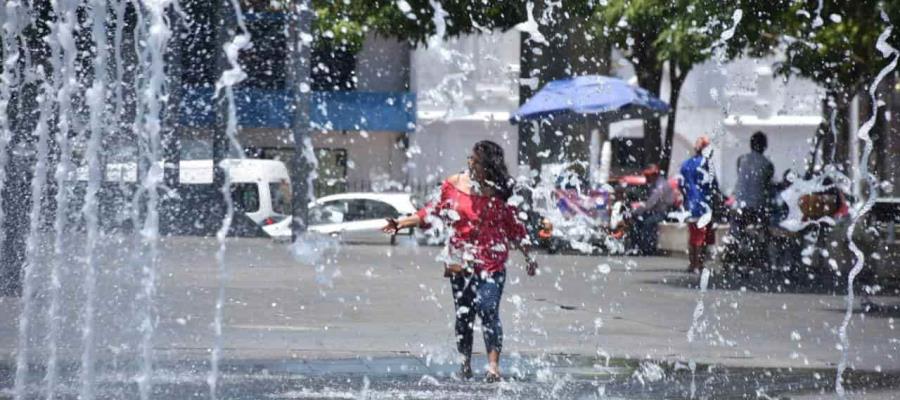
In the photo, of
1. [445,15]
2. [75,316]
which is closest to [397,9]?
[445,15]

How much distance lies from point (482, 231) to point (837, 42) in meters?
13.4

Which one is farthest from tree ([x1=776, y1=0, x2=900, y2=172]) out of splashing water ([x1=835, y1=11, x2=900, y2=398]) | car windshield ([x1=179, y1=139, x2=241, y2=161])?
car windshield ([x1=179, y1=139, x2=241, y2=161])

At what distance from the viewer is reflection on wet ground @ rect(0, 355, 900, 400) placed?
8.59 meters

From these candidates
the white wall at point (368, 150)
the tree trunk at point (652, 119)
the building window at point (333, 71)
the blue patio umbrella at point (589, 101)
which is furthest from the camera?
the white wall at point (368, 150)

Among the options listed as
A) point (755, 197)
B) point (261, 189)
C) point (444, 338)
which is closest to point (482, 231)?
point (444, 338)

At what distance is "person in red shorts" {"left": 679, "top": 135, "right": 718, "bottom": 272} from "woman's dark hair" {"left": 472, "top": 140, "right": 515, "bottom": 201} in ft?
30.4

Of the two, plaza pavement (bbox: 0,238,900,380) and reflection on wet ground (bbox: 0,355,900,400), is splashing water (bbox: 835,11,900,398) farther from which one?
reflection on wet ground (bbox: 0,355,900,400)

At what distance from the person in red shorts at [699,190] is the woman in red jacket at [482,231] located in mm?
9263

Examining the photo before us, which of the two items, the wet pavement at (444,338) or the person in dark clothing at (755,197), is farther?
the person in dark clothing at (755,197)

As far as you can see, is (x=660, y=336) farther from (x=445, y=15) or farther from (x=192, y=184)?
(x=192, y=184)

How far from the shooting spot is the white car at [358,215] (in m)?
31.3

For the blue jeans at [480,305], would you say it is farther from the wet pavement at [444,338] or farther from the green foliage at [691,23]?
the green foliage at [691,23]

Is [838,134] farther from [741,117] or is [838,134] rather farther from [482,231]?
[482,231]

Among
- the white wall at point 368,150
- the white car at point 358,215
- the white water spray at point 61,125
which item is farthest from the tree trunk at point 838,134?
the white water spray at point 61,125
